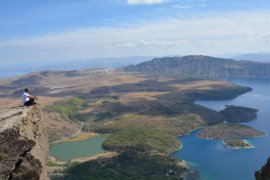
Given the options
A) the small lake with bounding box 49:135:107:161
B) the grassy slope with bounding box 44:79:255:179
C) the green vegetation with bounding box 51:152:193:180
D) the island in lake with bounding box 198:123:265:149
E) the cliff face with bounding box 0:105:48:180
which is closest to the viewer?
the cliff face with bounding box 0:105:48:180

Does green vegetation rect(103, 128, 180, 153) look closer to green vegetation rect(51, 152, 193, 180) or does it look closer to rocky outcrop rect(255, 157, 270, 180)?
green vegetation rect(51, 152, 193, 180)

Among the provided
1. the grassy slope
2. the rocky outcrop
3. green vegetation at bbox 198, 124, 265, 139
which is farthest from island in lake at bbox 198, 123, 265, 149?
the rocky outcrop

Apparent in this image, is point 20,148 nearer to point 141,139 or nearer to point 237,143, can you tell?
point 141,139

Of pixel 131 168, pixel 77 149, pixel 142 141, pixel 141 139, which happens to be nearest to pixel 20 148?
pixel 131 168

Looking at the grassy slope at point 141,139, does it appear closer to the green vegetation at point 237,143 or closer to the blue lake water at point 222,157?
the blue lake water at point 222,157

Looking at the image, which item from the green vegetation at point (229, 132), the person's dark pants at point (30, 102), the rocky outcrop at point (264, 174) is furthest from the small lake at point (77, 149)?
the rocky outcrop at point (264, 174)

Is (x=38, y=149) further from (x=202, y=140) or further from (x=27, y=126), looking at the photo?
(x=202, y=140)
